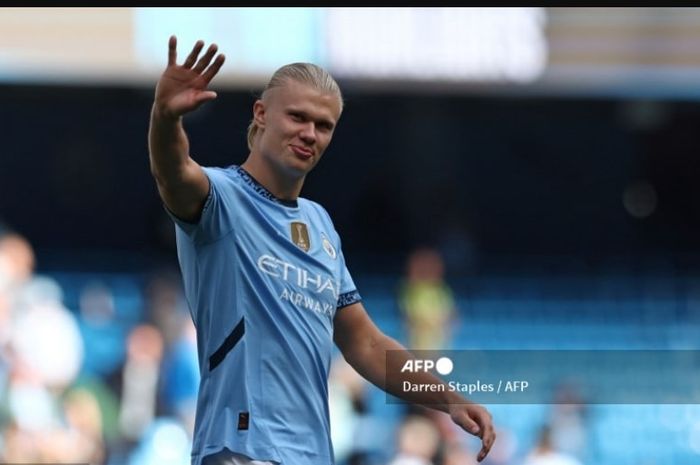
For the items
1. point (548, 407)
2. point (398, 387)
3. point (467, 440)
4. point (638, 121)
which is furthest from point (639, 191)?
point (398, 387)

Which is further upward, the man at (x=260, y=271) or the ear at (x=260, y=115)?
the ear at (x=260, y=115)

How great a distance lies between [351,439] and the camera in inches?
406

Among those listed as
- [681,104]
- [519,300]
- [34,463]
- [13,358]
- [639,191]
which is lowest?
[34,463]

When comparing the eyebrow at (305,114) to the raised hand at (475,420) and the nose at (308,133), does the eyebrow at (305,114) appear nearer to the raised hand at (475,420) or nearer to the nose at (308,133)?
the nose at (308,133)

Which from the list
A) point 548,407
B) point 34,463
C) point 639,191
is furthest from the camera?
point 639,191

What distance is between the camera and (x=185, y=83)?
3.16m

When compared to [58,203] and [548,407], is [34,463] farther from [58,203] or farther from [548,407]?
[58,203]

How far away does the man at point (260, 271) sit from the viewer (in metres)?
3.21

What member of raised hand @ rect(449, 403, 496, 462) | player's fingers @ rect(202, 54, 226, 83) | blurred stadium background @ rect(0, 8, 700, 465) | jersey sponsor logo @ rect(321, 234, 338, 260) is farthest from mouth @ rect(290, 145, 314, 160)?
blurred stadium background @ rect(0, 8, 700, 465)

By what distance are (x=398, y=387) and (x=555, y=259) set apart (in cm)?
1058

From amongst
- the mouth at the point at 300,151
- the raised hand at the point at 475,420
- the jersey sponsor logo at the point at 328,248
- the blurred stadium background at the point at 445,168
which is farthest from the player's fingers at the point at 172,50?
the blurred stadium background at the point at 445,168

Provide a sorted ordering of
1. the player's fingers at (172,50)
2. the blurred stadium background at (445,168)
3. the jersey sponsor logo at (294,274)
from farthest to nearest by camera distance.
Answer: the blurred stadium background at (445,168) → the jersey sponsor logo at (294,274) → the player's fingers at (172,50)

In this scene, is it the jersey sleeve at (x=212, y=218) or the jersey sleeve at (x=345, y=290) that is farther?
the jersey sleeve at (x=345, y=290)

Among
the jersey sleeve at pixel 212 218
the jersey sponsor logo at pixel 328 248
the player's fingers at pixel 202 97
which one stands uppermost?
the player's fingers at pixel 202 97
